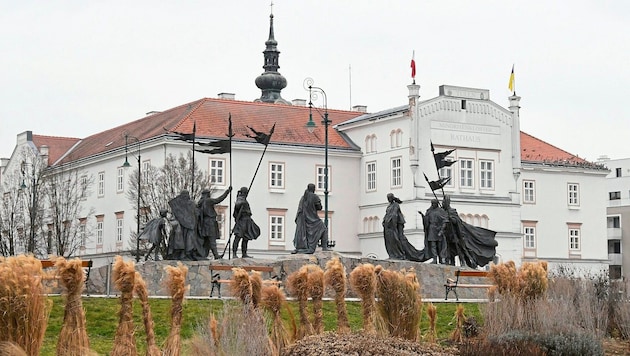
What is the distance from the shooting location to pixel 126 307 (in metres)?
13.6

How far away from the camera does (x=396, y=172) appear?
64.8 metres

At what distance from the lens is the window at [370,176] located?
66375 millimetres

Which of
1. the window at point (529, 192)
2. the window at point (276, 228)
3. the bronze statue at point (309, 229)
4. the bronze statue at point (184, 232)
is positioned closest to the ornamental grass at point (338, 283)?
the bronze statue at point (184, 232)

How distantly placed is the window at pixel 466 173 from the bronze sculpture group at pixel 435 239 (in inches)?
1227

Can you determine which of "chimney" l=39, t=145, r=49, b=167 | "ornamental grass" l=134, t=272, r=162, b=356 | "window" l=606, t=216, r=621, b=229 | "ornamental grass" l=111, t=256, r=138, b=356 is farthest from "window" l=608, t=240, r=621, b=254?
"ornamental grass" l=111, t=256, r=138, b=356

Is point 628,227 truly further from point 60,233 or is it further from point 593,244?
point 60,233

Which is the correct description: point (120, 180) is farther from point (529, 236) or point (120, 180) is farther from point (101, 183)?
point (529, 236)

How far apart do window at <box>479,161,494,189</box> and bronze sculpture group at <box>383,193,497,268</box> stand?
32.1 meters

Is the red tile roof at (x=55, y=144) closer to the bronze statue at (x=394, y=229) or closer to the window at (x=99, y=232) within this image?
the window at (x=99, y=232)

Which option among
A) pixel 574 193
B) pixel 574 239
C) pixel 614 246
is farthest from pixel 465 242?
pixel 614 246

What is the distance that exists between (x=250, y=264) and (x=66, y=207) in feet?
118

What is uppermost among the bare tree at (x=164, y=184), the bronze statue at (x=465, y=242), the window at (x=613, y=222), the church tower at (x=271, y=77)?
the church tower at (x=271, y=77)

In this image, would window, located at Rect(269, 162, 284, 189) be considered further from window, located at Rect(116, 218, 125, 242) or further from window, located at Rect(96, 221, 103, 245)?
window, located at Rect(96, 221, 103, 245)

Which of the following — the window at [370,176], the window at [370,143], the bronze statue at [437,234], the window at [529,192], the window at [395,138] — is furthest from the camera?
the window at [529,192]
